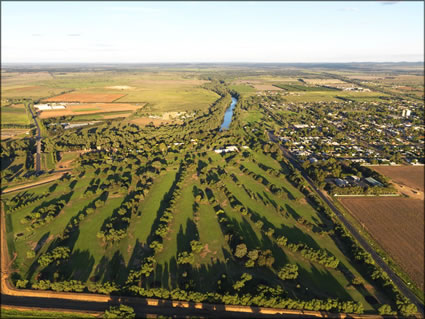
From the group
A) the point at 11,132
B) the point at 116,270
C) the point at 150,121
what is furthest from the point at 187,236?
the point at 11,132

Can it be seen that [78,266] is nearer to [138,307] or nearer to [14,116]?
[138,307]

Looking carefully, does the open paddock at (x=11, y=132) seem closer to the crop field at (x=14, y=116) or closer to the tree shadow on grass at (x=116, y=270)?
the crop field at (x=14, y=116)

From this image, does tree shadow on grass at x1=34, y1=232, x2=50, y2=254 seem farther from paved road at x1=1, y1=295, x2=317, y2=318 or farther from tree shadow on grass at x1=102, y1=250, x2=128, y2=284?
tree shadow on grass at x1=102, y1=250, x2=128, y2=284

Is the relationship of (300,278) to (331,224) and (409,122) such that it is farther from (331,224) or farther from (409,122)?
(409,122)

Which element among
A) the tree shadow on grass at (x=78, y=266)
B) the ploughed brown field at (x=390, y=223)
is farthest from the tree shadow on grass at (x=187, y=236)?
the ploughed brown field at (x=390, y=223)

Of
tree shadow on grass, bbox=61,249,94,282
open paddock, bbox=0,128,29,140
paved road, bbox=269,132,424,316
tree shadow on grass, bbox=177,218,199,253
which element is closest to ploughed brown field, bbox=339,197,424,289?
paved road, bbox=269,132,424,316

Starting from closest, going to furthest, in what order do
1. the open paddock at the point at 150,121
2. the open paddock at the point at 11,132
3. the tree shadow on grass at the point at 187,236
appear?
the tree shadow on grass at the point at 187,236 < the open paddock at the point at 11,132 < the open paddock at the point at 150,121

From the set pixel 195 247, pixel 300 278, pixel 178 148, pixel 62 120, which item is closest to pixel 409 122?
pixel 178 148

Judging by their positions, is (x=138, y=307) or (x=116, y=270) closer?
(x=138, y=307)
